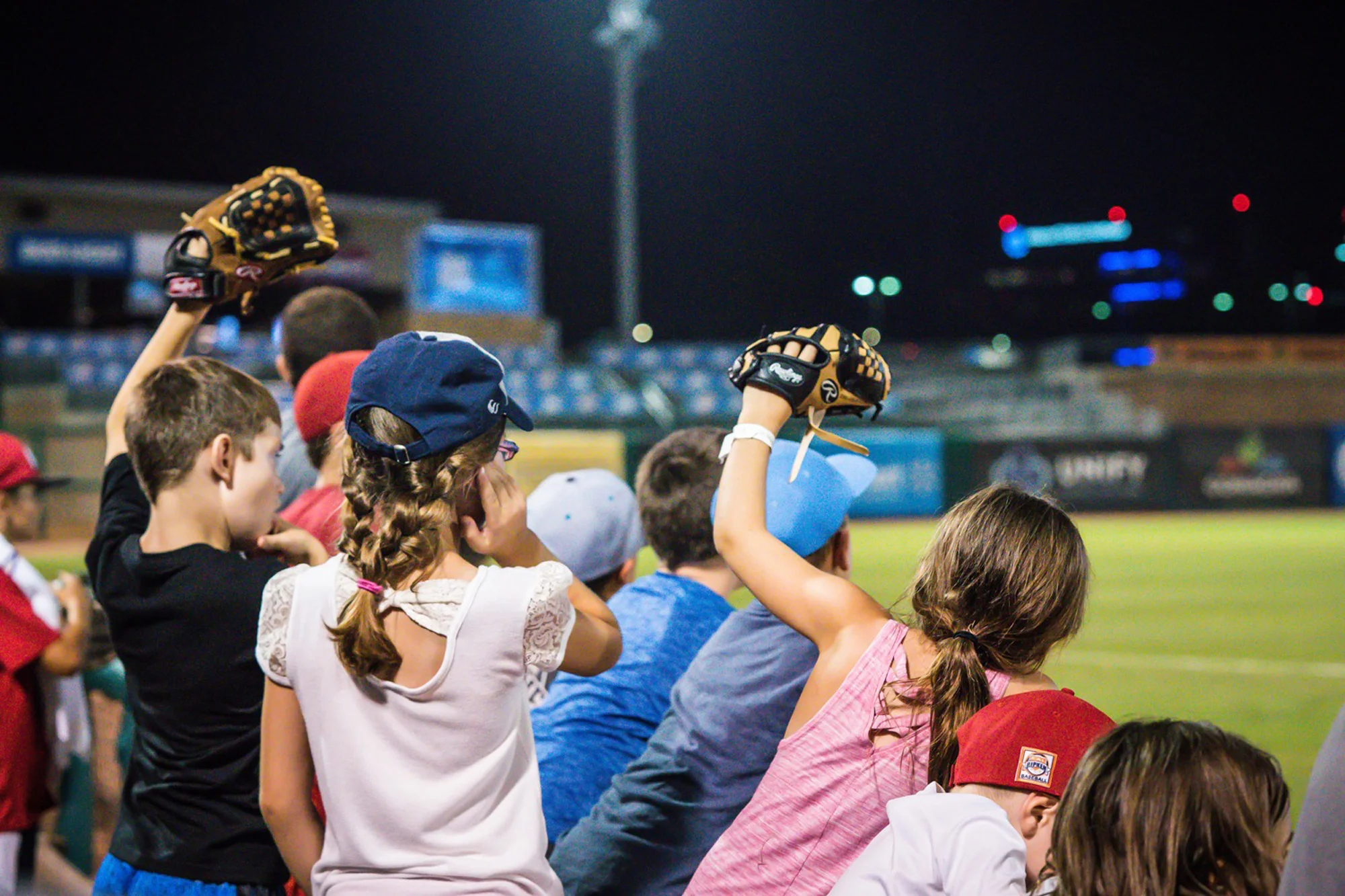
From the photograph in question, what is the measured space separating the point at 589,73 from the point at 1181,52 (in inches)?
893

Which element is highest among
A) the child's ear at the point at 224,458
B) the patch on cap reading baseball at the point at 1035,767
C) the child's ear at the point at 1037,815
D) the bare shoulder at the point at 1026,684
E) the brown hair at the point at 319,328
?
the brown hair at the point at 319,328

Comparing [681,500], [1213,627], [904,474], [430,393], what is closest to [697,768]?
[681,500]

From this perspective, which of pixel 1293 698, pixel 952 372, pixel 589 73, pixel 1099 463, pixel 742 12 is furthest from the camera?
pixel 589 73

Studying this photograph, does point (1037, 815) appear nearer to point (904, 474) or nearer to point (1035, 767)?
point (1035, 767)

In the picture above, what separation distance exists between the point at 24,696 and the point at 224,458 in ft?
3.62

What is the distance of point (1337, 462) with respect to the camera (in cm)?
2486

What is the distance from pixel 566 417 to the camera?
22516 mm

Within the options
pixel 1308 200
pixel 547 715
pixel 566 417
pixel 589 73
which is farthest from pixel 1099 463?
pixel 589 73

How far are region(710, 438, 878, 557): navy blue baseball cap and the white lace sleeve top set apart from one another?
464 millimetres

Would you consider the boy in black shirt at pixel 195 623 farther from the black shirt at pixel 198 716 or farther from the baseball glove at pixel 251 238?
the baseball glove at pixel 251 238

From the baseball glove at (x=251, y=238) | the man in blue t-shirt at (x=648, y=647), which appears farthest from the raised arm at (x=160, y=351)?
the man in blue t-shirt at (x=648, y=647)

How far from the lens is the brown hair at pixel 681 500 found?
3.07m

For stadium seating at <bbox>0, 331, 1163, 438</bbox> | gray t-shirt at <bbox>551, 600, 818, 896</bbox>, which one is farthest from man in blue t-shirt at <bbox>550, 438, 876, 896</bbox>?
stadium seating at <bbox>0, 331, 1163, 438</bbox>

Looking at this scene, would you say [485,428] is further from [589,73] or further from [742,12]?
[589,73]
